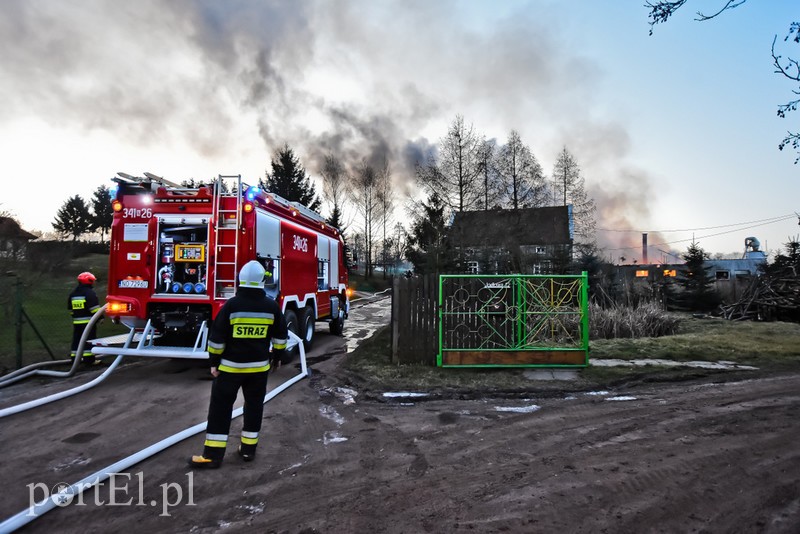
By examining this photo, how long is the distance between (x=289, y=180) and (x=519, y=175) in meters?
19.3

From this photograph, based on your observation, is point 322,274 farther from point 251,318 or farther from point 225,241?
point 251,318

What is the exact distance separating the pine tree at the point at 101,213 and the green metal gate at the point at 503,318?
50749mm

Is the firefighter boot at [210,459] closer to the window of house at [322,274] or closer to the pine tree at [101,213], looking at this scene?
the window of house at [322,274]

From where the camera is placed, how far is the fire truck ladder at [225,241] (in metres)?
7.01

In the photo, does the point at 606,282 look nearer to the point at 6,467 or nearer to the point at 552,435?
the point at 552,435

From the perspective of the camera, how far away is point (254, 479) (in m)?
3.62

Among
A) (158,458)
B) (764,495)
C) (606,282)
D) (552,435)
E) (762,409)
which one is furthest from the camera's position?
(606,282)

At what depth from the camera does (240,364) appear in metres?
3.95

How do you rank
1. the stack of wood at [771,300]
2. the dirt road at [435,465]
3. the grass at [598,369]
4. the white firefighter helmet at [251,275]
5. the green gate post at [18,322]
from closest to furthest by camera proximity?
the dirt road at [435,465]
the white firefighter helmet at [251,275]
the grass at [598,369]
the green gate post at [18,322]
the stack of wood at [771,300]

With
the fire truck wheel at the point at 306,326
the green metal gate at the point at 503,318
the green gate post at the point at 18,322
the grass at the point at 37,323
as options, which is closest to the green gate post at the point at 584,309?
the green metal gate at the point at 503,318

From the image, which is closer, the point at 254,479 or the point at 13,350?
the point at 254,479

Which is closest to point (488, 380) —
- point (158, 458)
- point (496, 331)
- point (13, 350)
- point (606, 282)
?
point (496, 331)

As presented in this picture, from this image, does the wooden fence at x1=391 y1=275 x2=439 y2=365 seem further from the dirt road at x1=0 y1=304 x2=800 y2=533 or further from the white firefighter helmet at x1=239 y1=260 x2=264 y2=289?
the white firefighter helmet at x1=239 y1=260 x2=264 y2=289

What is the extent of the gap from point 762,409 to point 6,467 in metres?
8.12
